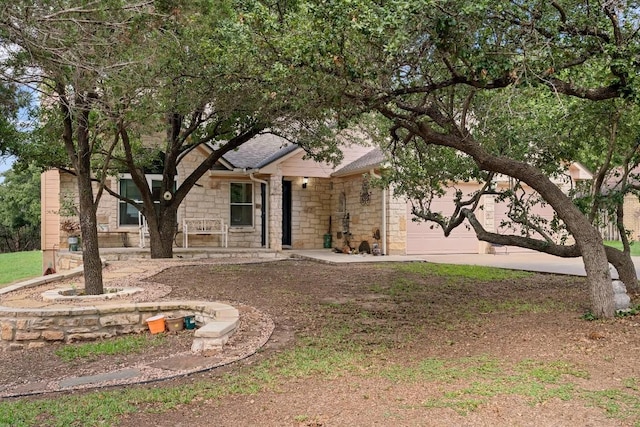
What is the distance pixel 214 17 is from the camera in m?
8.00

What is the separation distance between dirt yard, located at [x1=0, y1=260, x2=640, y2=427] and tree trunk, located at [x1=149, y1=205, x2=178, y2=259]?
14.8ft

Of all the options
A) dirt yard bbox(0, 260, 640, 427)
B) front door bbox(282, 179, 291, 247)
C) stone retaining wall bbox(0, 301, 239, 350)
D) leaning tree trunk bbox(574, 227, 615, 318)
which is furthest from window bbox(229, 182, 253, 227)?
leaning tree trunk bbox(574, 227, 615, 318)

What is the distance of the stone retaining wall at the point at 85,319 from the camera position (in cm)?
626

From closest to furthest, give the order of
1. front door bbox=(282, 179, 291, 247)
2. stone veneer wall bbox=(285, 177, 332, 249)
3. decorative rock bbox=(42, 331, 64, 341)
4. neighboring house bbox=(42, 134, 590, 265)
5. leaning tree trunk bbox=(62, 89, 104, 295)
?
1. decorative rock bbox=(42, 331, 64, 341)
2. leaning tree trunk bbox=(62, 89, 104, 295)
3. neighboring house bbox=(42, 134, 590, 265)
4. stone veneer wall bbox=(285, 177, 332, 249)
5. front door bbox=(282, 179, 291, 247)

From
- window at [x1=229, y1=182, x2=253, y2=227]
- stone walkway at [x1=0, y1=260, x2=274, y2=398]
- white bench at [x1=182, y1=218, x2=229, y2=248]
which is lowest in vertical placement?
stone walkway at [x1=0, y1=260, x2=274, y2=398]

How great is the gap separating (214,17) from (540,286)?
7.13m

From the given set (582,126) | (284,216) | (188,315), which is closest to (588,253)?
(582,126)

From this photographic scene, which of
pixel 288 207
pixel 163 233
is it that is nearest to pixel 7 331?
pixel 163 233

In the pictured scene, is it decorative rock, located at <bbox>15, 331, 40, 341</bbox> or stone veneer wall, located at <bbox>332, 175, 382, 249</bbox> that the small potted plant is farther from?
decorative rock, located at <bbox>15, 331, 40, 341</bbox>

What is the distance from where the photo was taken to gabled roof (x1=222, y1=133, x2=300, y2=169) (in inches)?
631

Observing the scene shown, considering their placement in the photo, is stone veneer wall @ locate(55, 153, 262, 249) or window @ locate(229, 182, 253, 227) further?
window @ locate(229, 182, 253, 227)

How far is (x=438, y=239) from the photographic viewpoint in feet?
54.0

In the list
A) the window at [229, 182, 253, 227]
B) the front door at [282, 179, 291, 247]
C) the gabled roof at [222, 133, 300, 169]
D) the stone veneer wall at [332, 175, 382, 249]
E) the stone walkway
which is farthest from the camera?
the front door at [282, 179, 291, 247]

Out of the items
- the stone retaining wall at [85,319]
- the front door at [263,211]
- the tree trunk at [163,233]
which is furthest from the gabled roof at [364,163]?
the stone retaining wall at [85,319]
